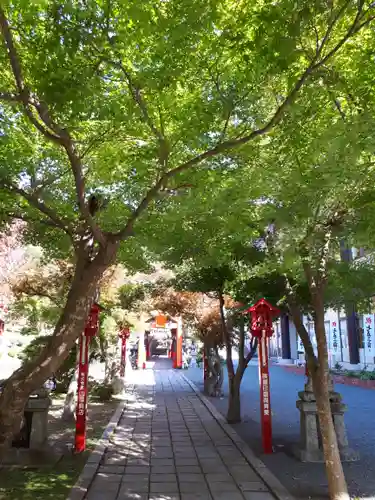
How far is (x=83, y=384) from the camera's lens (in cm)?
941

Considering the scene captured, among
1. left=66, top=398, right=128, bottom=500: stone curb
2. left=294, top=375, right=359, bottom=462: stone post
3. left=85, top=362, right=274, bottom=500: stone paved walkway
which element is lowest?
left=85, top=362, right=274, bottom=500: stone paved walkway

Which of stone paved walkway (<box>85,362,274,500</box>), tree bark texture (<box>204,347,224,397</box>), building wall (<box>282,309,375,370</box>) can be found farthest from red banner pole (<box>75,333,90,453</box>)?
building wall (<box>282,309,375,370</box>)

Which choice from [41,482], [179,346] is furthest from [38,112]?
[179,346]

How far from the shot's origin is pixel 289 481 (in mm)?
6980

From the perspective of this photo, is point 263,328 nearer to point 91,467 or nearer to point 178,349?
point 91,467

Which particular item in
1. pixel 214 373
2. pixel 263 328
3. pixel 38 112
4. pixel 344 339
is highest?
pixel 38 112

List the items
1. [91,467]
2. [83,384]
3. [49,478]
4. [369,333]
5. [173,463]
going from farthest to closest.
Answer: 1. [369,333]
2. [83,384]
3. [173,463]
4. [91,467]
5. [49,478]

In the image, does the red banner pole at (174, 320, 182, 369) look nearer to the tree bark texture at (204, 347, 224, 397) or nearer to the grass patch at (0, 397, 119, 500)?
the tree bark texture at (204, 347, 224, 397)

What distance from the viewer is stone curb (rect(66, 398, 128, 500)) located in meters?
6.38

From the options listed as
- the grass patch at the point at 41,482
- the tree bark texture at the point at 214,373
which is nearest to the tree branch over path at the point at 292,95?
the grass patch at the point at 41,482

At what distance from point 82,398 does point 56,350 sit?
5.47m

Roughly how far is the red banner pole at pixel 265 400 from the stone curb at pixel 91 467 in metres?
3.10

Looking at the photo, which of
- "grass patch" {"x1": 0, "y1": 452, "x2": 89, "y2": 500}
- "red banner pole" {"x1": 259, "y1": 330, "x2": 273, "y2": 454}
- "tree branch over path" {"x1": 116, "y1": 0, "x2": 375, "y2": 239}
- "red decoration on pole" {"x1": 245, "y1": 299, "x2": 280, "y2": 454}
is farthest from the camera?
"red decoration on pole" {"x1": 245, "y1": 299, "x2": 280, "y2": 454}

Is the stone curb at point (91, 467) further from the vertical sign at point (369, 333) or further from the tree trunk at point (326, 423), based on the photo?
the vertical sign at point (369, 333)
